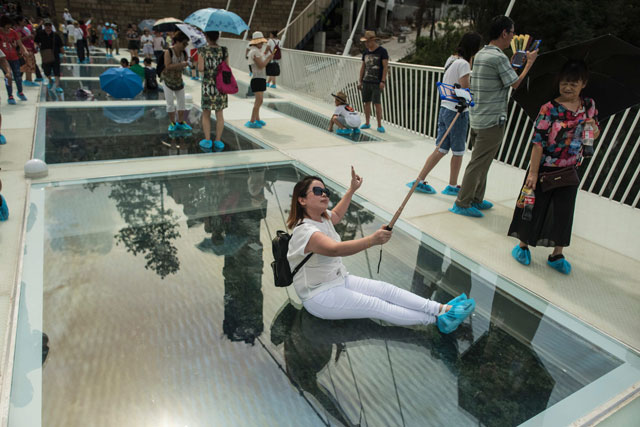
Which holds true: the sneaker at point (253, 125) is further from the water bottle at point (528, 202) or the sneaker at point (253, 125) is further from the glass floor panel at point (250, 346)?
the water bottle at point (528, 202)

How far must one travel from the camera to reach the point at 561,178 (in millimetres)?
3426

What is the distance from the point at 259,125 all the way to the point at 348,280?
5.74m

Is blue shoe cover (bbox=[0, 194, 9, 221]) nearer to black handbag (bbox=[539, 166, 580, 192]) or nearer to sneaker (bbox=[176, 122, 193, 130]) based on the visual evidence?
sneaker (bbox=[176, 122, 193, 130])

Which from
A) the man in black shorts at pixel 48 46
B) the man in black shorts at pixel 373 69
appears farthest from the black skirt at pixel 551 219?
the man in black shorts at pixel 48 46

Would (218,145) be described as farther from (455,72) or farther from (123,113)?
(455,72)

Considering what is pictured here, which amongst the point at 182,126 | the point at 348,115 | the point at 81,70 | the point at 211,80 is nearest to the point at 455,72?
the point at 348,115

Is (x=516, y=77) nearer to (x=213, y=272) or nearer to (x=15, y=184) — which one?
(x=213, y=272)

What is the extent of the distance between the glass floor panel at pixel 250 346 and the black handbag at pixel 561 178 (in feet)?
2.85

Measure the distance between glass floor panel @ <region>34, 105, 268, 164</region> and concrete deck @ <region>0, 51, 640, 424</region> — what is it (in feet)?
0.85

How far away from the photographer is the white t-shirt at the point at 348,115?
7992 millimetres

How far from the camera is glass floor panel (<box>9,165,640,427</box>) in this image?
215 centimetres

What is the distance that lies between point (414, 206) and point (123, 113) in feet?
20.6

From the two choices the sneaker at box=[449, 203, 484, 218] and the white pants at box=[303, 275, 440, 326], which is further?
the sneaker at box=[449, 203, 484, 218]

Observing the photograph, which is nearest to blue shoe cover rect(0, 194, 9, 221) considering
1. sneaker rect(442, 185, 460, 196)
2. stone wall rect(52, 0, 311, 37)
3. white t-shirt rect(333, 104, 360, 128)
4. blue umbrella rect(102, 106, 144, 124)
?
blue umbrella rect(102, 106, 144, 124)
